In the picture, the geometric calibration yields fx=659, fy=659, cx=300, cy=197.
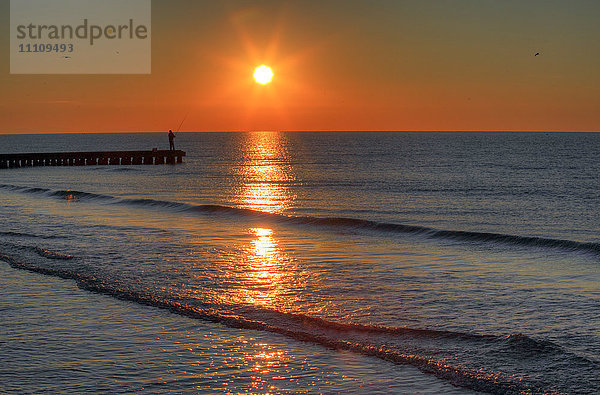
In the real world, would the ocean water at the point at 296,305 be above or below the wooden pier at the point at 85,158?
below

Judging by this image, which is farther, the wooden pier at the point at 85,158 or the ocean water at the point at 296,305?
the wooden pier at the point at 85,158

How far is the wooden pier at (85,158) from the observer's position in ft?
224

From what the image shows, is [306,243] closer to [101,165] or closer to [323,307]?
[323,307]

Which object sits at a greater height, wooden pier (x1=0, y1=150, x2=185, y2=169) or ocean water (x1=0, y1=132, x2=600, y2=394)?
wooden pier (x1=0, y1=150, x2=185, y2=169)

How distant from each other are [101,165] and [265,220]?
175ft

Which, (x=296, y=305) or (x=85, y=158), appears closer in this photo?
(x=296, y=305)

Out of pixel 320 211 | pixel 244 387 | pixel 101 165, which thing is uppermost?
pixel 101 165

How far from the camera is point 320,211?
29422 millimetres

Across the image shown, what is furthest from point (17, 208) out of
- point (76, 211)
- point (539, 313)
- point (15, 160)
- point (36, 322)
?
point (15, 160)

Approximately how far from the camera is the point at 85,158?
7331cm

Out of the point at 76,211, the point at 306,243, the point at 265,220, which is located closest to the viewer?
the point at 306,243

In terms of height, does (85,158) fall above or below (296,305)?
above

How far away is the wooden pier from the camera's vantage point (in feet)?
224

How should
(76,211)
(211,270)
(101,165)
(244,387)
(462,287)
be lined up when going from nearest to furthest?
(244,387)
(462,287)
(211,270)
(76,211)
(101,165)
